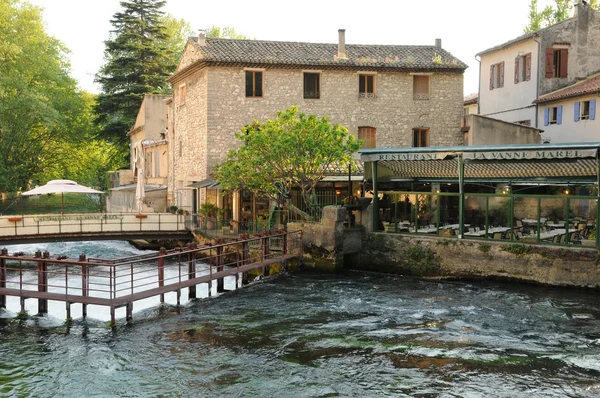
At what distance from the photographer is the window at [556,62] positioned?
31.3 metres

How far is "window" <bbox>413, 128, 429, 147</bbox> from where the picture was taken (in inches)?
1272

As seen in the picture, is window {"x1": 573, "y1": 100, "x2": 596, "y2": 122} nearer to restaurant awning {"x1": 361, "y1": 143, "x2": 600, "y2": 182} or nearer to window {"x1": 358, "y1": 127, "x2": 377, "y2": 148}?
restaurant awning {"x1": 361, "y1": 143, "x2": 600, "y2": 182}

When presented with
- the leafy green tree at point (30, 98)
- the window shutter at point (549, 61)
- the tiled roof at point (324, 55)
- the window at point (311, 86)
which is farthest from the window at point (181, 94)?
the window shutter at point (549, 61)

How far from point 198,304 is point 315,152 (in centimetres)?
798

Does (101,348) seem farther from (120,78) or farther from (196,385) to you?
(120,78)

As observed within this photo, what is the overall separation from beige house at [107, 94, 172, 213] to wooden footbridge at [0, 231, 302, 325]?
10.3 meters

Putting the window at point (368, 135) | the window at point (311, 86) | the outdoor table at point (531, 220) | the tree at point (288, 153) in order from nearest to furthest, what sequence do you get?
1. the outdoor table at point (531, 220)
2. the tree at point (288, 153)
3. the window at point (311, 86)
4. the window at point (368, 135)

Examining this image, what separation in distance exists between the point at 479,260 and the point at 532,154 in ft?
12.2

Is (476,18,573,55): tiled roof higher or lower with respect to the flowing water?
higher

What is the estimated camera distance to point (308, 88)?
31094 mm

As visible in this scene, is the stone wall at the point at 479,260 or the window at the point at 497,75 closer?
the stone wall at the point at 479,260

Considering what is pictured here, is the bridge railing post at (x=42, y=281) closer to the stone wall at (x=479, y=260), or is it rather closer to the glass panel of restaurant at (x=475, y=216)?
the stone wall at (x=479, y=260)

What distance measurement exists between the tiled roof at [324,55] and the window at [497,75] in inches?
147

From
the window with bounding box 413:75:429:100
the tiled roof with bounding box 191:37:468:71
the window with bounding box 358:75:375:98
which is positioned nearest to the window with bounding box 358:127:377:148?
the window with bounding box 358:75:375:98
